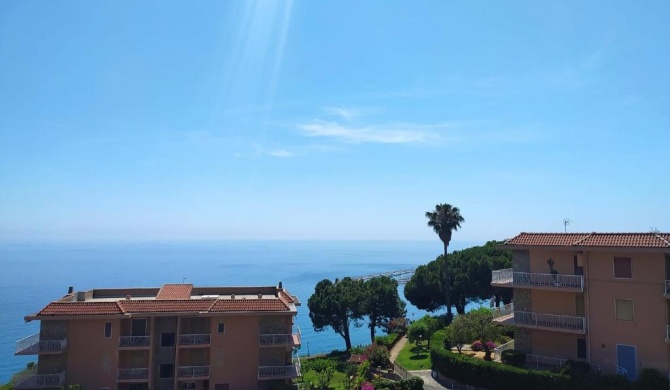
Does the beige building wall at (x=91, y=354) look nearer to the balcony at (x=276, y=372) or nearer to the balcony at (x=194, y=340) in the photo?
the balcony at (x=194, y=340)

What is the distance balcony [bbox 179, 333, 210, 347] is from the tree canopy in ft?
97.3

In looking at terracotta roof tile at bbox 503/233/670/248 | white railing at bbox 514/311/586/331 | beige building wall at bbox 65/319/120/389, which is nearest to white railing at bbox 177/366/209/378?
beige building wall at bbox 65/319/120/389

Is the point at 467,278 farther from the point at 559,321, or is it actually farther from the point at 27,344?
the point at 27,344

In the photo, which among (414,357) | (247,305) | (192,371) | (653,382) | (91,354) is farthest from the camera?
(414,357)

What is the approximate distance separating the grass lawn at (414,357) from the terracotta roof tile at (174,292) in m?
17.7

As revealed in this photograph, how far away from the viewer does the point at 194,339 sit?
29875mm

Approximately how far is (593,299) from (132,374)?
2842 cm

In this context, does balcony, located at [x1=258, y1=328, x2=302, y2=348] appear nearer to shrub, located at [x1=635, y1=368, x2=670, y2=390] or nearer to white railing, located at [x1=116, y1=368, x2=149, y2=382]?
white railing, located at [x1=116, y1=368, x2=149, y2=382]

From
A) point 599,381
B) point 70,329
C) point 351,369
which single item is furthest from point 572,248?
point 70,329

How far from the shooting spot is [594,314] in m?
27.8

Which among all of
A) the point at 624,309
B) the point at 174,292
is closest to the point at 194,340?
the point at 174,292

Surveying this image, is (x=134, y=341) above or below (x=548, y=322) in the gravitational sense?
below

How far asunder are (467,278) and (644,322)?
1051 inches

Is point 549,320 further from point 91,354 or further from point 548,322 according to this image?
point 91,354
